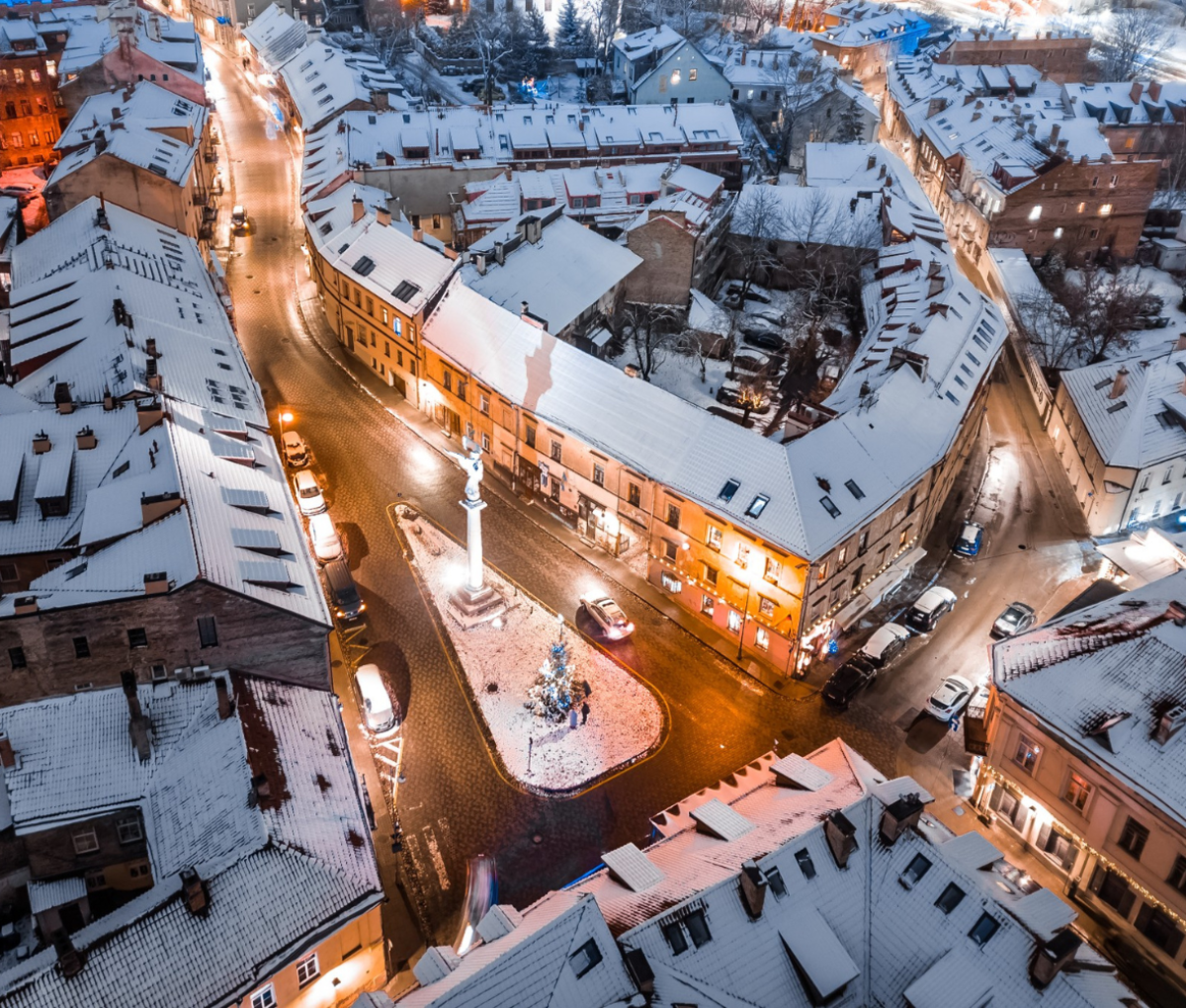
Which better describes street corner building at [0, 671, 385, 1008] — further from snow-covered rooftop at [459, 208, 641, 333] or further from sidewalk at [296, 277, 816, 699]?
snow-covered rooftop at [459, 208, 641, 333]

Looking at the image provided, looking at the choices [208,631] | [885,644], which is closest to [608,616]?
[885,644]

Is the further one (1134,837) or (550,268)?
(550,268)

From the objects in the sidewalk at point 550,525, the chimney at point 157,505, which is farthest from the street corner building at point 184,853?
the sidewalk at point 550,525

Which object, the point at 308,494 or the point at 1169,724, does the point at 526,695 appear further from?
the point at 1169,724

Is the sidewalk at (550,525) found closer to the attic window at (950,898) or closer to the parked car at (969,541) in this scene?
the parked car at (969,541)

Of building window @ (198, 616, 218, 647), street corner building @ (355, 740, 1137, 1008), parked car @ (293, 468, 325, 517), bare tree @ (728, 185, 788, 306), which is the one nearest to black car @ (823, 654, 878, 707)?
street corner building @ (355, 740, 1137, 1008)

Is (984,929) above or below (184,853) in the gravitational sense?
above

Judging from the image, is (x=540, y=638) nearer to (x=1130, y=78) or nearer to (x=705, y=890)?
(x=705, y=890)
